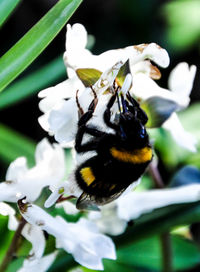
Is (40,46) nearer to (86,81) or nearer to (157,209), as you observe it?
(86,81)

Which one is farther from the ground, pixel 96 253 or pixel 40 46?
pixel 40 46

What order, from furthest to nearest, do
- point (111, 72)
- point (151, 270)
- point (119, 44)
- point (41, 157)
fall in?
1. point (119, 44)
2. point (151, 270)
3. point (41, 157)
4. point (111, 72)

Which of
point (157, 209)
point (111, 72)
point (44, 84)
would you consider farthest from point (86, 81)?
point (44, 84)

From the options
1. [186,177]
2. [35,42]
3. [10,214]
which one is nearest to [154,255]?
[186,177]

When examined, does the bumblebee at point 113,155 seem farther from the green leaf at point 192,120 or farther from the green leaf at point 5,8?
the green leaf at point 192,120

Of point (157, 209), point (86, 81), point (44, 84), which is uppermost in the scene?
point (86, 81)

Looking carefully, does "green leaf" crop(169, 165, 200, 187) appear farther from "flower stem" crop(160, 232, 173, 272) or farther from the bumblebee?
the bumblebee

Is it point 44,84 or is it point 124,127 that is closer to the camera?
point 124,127
